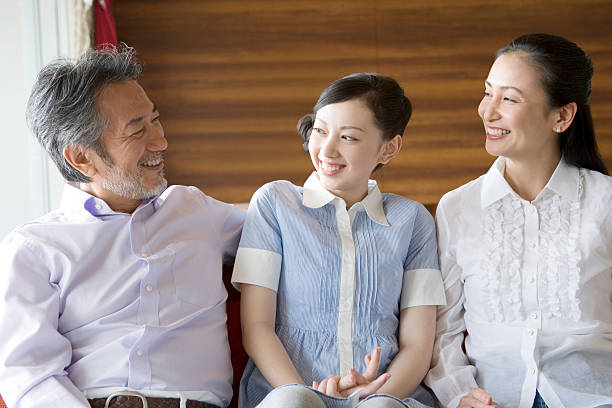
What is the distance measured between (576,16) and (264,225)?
11.2 ft

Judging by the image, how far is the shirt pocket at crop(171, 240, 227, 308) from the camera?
71.2 inches

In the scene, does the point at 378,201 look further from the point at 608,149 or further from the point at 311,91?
the point at 608,149

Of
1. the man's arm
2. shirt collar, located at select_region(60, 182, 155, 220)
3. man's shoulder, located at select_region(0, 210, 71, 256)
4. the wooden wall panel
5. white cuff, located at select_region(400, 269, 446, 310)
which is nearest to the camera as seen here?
the man's arm

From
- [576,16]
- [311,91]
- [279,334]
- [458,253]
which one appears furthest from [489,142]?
[576,16]

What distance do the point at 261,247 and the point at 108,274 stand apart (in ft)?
1.32

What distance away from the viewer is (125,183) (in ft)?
5.96

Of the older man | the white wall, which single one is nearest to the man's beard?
the older man

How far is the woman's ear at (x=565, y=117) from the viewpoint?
6.44ft

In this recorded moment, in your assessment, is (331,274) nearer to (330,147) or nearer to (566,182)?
(330,147)

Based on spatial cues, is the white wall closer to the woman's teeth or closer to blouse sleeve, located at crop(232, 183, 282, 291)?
blouse sleeve, located at crop(232, 183, 282, 291)

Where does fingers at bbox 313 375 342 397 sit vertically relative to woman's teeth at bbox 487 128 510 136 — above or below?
below

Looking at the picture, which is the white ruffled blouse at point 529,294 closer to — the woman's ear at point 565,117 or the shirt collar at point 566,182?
the shirt collar at point 566,182

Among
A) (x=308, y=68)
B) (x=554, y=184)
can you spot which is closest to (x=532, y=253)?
(x=554, y=184)

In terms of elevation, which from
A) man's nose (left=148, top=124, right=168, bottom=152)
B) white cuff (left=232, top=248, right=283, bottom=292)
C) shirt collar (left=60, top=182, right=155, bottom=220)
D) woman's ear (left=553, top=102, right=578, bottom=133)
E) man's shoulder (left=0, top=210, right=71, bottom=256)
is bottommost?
white cuff (left=232, top=248, right=283, bottom=292)
